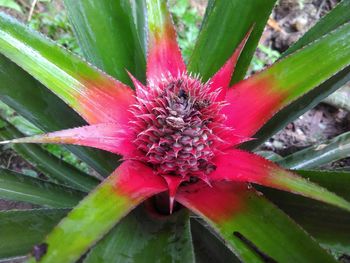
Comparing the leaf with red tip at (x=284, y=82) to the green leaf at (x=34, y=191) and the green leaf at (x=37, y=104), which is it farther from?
the green leaf at (x=34, y=191)

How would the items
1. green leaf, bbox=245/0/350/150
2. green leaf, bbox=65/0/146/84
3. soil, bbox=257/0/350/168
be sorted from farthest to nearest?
soil, bbox=257/0/350/168 → green leaf, bbox=65/0/146/84 → green leaf, bbox=245/0/350/150

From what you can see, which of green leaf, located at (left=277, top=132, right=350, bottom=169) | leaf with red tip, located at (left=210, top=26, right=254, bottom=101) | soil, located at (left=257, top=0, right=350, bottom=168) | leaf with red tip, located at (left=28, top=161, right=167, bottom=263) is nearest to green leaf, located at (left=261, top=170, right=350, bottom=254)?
leaf with red tip, located at (left=210, top=26, right=254, bottom=101)

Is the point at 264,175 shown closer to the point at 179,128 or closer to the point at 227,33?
the point at 179,128

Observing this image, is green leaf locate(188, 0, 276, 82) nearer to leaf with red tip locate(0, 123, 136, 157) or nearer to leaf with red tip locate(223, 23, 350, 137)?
leaf with red tip locate(223, 23, 350, 137)

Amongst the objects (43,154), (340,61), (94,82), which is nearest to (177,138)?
(94,82)

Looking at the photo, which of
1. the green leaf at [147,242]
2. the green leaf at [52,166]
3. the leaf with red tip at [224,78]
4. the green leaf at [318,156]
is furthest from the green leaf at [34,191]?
the green leaf at [318,156]

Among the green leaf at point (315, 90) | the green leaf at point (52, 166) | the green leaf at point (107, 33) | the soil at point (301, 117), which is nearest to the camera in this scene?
the green leaf at point (315, 90)
